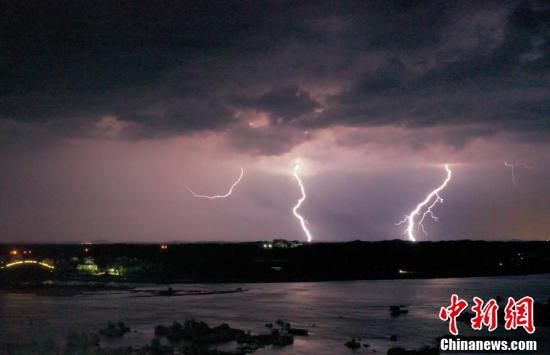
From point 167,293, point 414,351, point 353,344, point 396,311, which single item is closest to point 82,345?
point 353,344

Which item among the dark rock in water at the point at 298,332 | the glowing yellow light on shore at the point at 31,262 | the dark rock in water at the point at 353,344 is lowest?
the dark rock in water at the point at 353,344

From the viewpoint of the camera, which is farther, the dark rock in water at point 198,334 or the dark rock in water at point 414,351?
the dark rock in water at point 198,334

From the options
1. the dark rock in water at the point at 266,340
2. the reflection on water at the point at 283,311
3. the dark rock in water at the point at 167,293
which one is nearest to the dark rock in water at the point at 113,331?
the reflection on water at the point at 283,311

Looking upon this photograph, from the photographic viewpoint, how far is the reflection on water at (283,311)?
40.4 metres

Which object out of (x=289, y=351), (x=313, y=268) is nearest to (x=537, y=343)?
(x=289, y=351)

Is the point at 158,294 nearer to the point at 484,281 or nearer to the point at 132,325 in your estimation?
the point at 132,325

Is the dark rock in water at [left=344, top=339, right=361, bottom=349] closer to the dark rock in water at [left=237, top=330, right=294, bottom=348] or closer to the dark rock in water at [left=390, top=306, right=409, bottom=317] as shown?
the dark rock in water at [left=237, top=330, right=294, bottom=348]

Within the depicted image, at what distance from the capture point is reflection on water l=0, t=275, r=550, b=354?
4044 cm

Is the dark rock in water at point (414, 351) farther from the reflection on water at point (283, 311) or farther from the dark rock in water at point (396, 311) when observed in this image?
the dark rock in water at point (396, 311)

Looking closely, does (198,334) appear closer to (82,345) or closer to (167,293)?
(82,345)

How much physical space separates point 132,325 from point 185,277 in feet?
168

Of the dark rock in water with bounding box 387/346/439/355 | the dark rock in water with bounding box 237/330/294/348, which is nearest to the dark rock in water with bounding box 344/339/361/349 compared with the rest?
the dark rock in water with bounding box 237/330/294/348

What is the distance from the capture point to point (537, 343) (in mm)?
38312

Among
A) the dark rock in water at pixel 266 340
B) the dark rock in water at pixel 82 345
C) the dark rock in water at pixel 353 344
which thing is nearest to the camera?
the dark rock in water at pixel 82 345
